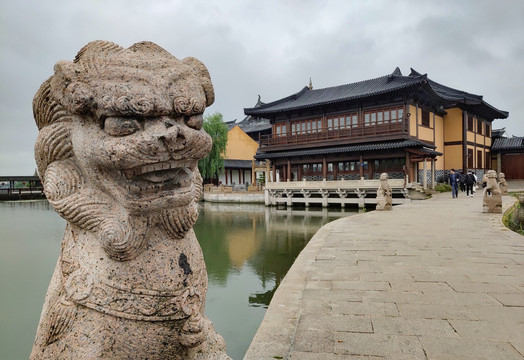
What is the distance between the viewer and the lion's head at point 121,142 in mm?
1429

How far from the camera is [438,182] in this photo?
997 inches

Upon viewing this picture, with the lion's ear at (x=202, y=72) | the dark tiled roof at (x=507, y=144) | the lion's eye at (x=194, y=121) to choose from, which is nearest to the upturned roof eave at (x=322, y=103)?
the dark tiled roof at (x=507, y=144)

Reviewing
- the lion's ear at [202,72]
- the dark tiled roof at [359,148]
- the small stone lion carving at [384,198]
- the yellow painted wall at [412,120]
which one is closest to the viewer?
the lion's ear at [202,72]

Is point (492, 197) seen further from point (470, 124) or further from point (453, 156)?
point (470, 124)

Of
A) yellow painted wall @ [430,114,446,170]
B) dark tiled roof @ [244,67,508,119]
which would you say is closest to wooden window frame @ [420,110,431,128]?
dark tiled roof @ [244,67,508,119]

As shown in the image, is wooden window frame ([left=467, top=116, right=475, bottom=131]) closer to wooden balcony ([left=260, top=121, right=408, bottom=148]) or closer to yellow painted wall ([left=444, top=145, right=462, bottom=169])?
yellow painted wall ([left=444, top=145, right=462, bottom=169])

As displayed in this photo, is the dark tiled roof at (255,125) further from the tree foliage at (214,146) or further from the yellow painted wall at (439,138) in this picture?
the yellow painted wall at (439,138)

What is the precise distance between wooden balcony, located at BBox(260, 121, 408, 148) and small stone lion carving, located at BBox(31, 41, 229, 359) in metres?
21.4

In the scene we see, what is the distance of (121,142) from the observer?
1.41 meters

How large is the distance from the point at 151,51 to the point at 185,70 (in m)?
0.23

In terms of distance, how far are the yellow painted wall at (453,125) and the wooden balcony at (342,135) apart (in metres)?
7.42

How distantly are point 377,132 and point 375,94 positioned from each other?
2.35 m

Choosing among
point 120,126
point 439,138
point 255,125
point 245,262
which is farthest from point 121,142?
point 255,125

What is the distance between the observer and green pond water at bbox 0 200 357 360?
520cm
